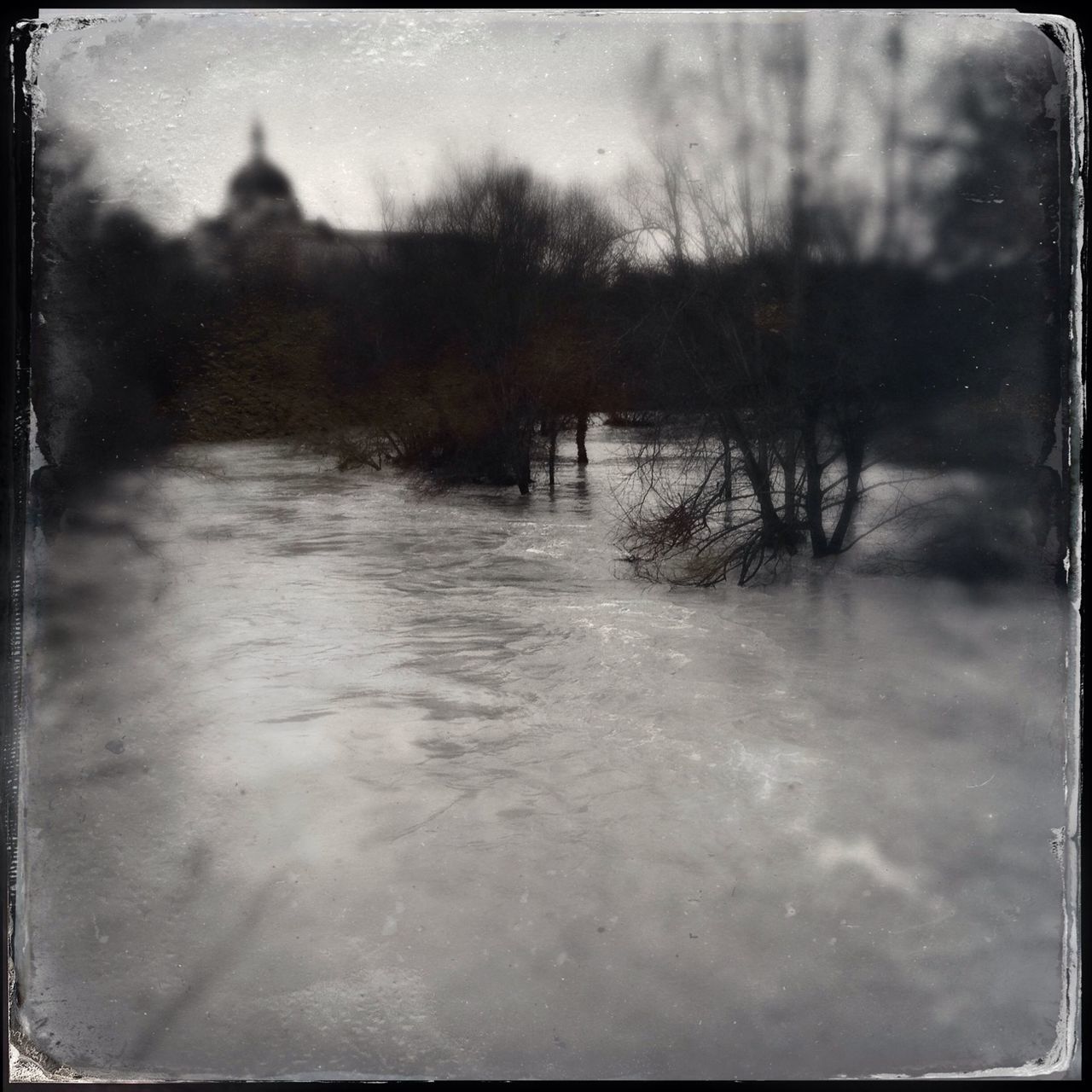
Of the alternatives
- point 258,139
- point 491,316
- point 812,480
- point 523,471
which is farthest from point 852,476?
point 258,139

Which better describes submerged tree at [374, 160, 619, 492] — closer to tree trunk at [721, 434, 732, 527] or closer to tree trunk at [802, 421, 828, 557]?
tree trunk at [721, 434, 732, 527]

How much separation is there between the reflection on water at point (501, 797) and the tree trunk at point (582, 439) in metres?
0.02

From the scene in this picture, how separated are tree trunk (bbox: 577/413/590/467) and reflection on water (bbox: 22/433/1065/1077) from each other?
0.07 feet

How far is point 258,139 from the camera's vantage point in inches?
68.1

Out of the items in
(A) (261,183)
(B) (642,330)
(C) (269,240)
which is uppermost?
(A) (261,183)

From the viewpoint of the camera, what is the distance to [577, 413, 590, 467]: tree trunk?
174cm

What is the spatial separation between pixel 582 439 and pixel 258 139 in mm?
831

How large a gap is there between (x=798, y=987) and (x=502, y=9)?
1.93 m

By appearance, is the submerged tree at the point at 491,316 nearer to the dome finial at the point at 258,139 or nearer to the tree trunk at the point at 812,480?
the dome finial at the point at 258,139

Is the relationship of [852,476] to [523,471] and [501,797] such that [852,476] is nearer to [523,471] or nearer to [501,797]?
[523,471]

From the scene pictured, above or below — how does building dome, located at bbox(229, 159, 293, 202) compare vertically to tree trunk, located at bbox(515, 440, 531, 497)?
above

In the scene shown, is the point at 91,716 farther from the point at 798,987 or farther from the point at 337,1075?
the point at 798,987

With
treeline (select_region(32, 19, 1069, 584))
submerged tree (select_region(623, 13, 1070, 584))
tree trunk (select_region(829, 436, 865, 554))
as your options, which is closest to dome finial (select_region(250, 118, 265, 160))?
treeline (select_region(32, 19, 1069, 584))

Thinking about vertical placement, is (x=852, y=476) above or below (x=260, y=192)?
below
